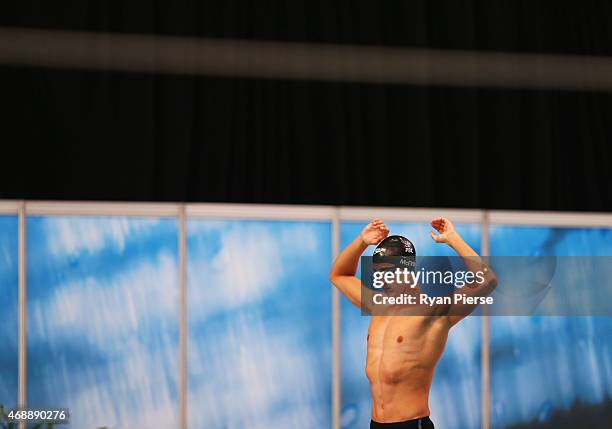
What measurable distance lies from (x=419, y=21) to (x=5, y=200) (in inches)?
93.2

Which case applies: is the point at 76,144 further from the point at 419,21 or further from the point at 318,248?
the point at 419,21

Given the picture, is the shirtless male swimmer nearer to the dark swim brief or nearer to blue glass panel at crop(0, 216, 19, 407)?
the dark swim brief

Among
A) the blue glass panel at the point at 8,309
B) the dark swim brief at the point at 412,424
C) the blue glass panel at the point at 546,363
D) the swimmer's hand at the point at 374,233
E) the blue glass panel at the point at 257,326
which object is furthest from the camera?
the blue glass panel at the point at 546,363

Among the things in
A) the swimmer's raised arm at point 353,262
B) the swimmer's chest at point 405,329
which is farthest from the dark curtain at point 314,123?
the swimmer's chest at point 405,329

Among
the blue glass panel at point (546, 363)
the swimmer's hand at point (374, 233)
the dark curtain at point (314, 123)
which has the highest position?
the dark curtain at point (314, 123)

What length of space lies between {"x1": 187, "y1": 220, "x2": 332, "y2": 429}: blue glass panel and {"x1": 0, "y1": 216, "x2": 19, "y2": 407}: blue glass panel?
0.85 meters

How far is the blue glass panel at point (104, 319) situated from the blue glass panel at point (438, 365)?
2.88 feet

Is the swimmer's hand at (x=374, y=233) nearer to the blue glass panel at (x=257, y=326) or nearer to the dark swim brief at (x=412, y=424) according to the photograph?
the blue glass panel at (x=257, y=326)

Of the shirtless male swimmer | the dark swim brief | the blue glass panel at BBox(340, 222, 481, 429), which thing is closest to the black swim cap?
the shirtless male swimmer

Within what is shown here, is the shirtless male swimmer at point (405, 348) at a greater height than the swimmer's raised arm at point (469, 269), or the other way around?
the swimmer's raised arm at point (469, 269)

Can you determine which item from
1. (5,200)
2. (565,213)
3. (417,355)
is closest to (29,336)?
(5,200)

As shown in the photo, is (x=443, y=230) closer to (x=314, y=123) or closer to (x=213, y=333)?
(x=314, y=123)

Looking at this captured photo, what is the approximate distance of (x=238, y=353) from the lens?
3.47 m

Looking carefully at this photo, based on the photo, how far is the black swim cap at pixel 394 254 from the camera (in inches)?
120
